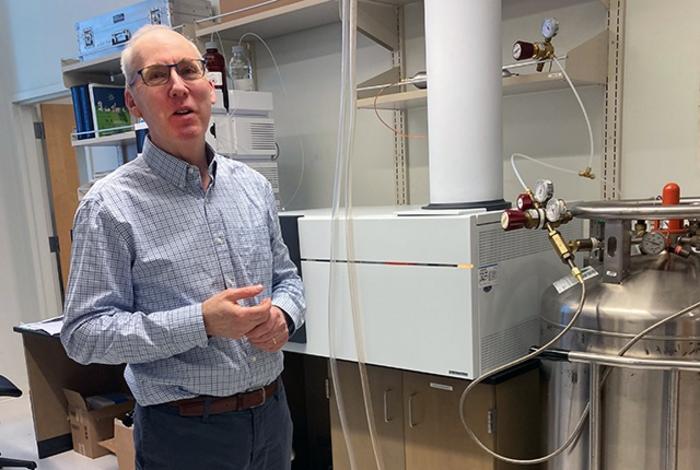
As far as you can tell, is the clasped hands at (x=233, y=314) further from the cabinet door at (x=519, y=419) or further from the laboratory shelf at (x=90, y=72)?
the laboratory shelf at (x=90, y=72)

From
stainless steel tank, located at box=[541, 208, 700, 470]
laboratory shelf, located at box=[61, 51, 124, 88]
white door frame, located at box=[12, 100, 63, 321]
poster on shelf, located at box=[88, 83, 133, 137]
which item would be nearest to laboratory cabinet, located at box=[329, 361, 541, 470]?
stainless steel tank, located at box=[541, 208, 700, 470]

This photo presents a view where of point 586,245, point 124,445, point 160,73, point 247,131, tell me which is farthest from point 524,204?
point 124,445

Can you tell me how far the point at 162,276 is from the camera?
1288 mm

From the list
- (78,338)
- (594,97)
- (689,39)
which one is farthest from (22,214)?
(689,39)

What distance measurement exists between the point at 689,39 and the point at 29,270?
423 centimetres

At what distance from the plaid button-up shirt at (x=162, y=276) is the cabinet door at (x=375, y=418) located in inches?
18.3

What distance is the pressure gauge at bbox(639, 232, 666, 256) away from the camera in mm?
1346

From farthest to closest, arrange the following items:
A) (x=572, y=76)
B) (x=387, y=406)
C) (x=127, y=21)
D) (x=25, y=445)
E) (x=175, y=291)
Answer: (x=25, y=445) < (x=127, y=21) < (x=387, y=406) < (x=572, y=76) < (x=175, y=291)

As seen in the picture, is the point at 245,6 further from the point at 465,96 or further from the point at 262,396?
the point at 262,396

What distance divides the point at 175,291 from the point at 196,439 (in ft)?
1.13

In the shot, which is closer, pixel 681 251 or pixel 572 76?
pixel 681 251

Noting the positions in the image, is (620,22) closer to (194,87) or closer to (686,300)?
(686,300)

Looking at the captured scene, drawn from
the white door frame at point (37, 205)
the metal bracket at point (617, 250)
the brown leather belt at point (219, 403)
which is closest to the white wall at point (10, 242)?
the white door frame at point (37, 205)

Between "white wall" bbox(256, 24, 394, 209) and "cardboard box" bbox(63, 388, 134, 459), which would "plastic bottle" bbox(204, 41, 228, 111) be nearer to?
"white wall" bbox(256, 24, 394, 209)
